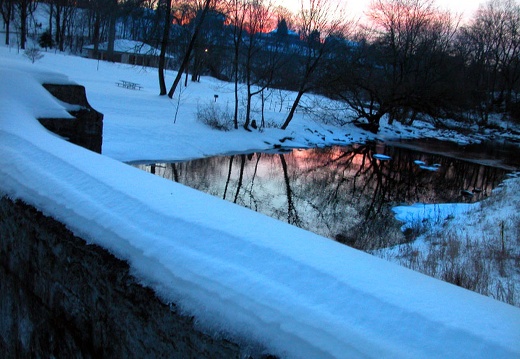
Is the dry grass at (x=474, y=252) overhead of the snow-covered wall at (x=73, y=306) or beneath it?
beneath

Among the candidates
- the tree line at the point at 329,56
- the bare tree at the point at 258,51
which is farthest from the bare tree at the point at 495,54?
the bare tree at the point at 258,51

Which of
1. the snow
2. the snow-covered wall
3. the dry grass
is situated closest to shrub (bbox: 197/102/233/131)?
the dry grass

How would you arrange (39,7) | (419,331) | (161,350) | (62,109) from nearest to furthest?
(419,331) → (161,350) → (62,109) → (39,7)

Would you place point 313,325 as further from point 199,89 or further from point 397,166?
point 199,89

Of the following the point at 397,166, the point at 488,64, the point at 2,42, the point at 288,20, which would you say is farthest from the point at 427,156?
the point at 2,42

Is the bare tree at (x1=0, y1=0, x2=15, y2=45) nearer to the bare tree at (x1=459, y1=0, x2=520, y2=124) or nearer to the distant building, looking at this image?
the distant building

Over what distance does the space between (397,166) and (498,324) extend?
19.8m

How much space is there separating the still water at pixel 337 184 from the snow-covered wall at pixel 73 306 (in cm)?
745

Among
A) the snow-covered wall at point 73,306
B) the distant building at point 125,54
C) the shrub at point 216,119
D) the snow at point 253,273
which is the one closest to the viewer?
the snow at point 253,273

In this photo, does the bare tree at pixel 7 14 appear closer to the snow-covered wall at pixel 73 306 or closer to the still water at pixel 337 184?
the still water at pixel 337 184

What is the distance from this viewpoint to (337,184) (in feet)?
50.6

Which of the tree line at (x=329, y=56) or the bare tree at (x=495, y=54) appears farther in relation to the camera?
the bare tree at (x=495, y=54)

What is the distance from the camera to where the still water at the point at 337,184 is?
35.8 ft

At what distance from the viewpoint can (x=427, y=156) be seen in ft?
80.0
